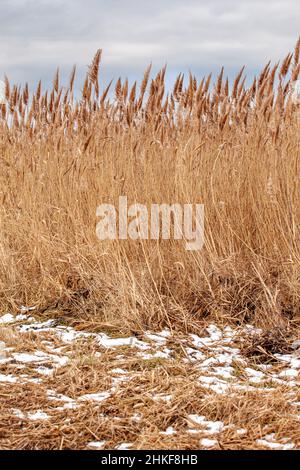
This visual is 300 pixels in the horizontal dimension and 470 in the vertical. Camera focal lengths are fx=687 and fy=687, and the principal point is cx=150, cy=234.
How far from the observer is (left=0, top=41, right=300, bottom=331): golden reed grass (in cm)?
425

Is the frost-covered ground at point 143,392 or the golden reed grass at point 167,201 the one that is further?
the golden reed grass at point 167,201

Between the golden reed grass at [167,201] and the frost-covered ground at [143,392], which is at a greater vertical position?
the golden reed grass at [167,201]

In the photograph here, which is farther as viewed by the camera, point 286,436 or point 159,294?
point 159,294

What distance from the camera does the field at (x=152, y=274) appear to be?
2854 mm

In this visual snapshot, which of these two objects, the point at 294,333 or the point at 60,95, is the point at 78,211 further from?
the point at 294,333

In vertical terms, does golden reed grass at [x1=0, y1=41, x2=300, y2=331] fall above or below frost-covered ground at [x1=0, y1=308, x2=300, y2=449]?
above

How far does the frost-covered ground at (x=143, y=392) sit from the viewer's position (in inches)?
104

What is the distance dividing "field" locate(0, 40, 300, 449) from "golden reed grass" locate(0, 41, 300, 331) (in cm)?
1

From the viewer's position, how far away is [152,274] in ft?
14.5

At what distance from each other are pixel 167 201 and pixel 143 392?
75.6 inches

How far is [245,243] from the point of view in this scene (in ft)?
15.0

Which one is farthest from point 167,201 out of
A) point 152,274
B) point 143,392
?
point 143,392
